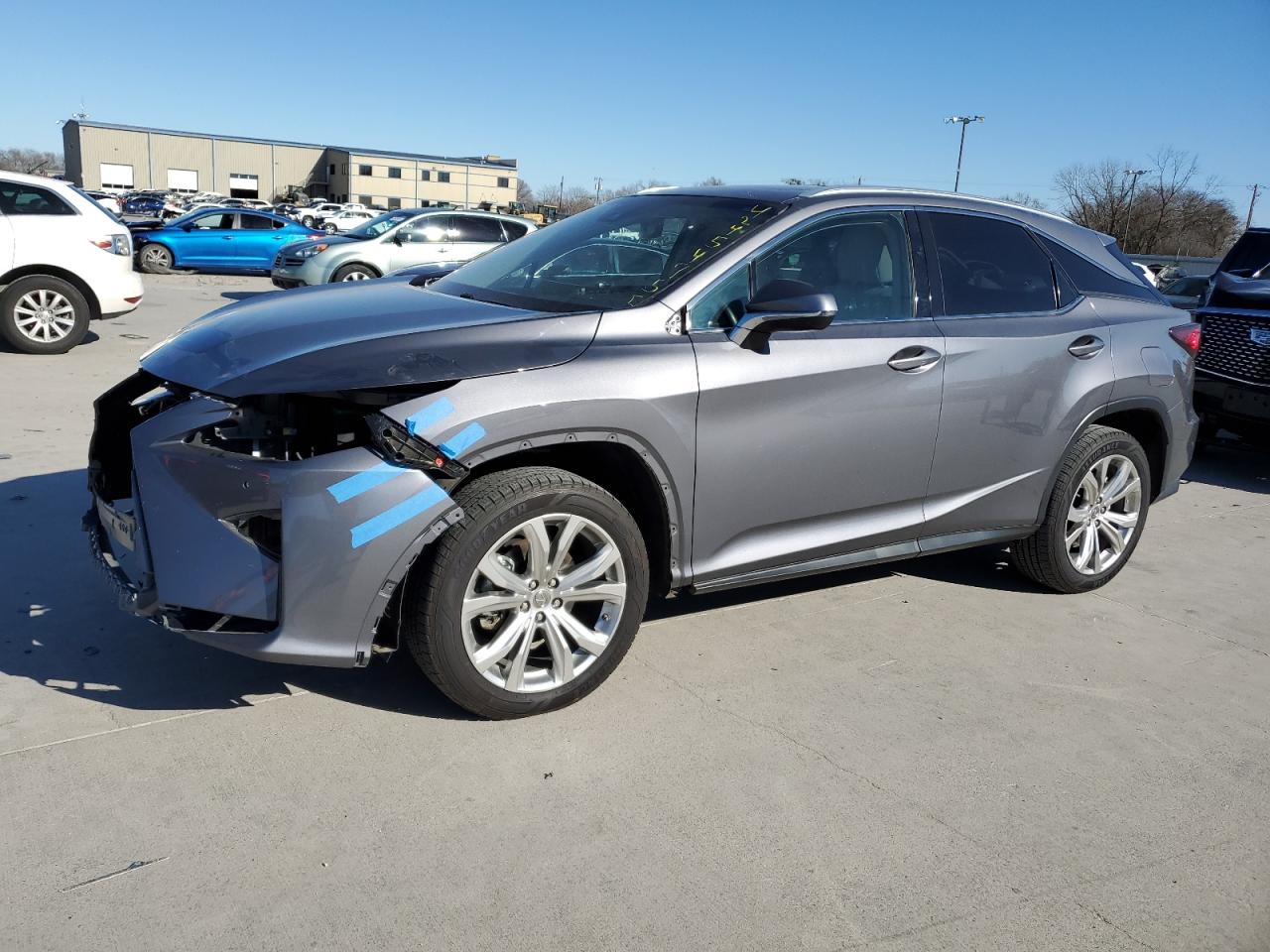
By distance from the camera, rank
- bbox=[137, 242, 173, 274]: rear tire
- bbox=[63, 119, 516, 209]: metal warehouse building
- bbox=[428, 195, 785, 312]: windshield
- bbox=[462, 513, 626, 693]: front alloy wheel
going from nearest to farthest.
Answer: bbox=[462, 513, 626, 693]: front alloy wheel
bbox=[428, 195, 785, 312]: windshield
bbox=[137, 242, 173, 274]: rear tire
bbox=[63, 119, 516, 209]: metal warehouse building

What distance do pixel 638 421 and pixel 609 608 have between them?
2.11 ft

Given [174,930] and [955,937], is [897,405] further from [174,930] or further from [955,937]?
[174,930]

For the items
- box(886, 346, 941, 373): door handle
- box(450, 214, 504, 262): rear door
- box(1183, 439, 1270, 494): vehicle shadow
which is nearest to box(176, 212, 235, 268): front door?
box(450, 214, 504, 262): rear door

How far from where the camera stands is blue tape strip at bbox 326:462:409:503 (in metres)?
2.98

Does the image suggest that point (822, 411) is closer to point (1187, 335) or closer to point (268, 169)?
point (1187, 335)

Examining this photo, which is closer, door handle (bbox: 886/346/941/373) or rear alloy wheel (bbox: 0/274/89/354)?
door handle (bbox: 886/346/941/373)

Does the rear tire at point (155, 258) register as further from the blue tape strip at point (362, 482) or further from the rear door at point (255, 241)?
the blue tape strip at point (362, 482)

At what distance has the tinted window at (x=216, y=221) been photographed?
22.1 metres

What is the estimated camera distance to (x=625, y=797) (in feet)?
10.1

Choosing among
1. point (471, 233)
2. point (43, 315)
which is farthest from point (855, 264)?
point (471, 233)

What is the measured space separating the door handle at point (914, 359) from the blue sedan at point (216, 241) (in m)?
19.0

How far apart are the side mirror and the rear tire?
20410 millimetres

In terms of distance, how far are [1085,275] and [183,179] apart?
100 m

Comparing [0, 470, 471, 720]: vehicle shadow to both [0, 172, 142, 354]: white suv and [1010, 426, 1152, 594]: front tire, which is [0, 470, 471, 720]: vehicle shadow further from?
[0, 172, 142, 354]: white suv
